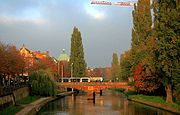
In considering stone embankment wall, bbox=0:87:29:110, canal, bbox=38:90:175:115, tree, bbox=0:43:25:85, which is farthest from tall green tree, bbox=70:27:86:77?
canal, bbox=38:90:175:115

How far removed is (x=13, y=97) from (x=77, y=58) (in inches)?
1862

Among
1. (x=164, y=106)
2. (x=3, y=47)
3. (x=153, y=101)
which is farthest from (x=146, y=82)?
(x=3, y=47)

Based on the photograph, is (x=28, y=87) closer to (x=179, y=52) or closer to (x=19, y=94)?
(x=19, y=94)

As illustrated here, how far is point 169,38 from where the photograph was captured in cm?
4391

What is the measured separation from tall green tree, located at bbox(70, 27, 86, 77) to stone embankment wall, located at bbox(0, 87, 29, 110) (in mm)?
28494

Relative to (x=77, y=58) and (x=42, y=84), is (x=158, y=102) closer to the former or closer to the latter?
(x=42, y=84)

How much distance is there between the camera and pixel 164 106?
2071 inches

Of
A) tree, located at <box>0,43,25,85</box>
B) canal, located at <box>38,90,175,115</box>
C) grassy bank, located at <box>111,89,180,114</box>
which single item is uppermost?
tree, located at <box>0,43,25,85</box>

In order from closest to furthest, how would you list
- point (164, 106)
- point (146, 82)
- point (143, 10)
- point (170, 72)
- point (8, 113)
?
point (8, 113) < point (170, 72) < point (164, 106) < point (146, 82) < point (143, 10)

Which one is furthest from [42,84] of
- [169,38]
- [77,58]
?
[169,38]

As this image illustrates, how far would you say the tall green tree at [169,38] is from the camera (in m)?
42.1

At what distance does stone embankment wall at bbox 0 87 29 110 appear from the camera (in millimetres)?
46278

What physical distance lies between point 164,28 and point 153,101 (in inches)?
725

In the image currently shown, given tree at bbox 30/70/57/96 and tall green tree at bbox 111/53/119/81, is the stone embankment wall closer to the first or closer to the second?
tree at bbox 30/70/57/96
